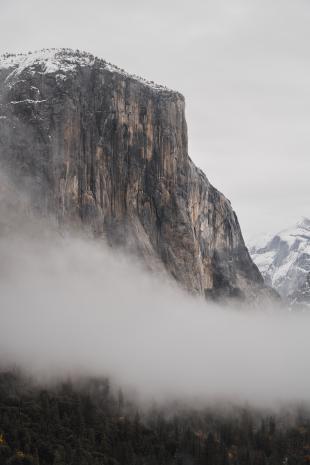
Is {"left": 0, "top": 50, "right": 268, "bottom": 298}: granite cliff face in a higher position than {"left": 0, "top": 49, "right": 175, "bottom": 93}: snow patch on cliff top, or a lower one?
lower

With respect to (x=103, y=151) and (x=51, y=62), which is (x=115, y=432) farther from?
(x=51, y=62)

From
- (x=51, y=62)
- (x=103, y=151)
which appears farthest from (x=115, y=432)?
(x=51, y=62)

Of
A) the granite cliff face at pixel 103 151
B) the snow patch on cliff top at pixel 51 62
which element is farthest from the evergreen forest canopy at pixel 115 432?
the snow patch on cliff top at pixel 51 62

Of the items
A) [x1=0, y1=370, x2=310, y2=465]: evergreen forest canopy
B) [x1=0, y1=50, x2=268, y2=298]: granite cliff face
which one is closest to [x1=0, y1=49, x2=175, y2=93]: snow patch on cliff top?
[x1=0, y1=50, x2=268, y2=298]: granite cliff face

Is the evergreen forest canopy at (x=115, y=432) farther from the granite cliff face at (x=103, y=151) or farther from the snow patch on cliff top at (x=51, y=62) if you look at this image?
the snow patch on cliff top at (x=51, y=62)

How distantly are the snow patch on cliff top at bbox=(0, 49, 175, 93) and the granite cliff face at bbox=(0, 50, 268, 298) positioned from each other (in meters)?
0.26

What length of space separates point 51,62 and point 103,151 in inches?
934

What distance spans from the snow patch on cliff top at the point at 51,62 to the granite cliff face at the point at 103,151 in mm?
256

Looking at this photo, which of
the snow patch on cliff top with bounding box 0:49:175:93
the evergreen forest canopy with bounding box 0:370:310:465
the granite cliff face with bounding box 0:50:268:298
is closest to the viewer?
the evergreen forest canopy with bounding box 0:370:310:465

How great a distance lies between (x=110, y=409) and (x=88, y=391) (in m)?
6.20

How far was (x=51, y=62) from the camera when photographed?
170750 millimetres

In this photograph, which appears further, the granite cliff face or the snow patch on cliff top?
the snow patch on cliff top

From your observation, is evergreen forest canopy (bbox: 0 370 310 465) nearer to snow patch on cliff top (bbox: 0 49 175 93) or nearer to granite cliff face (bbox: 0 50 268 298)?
granite cliff face (bbox: 0 50 268 298)

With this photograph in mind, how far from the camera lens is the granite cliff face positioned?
165 metres
